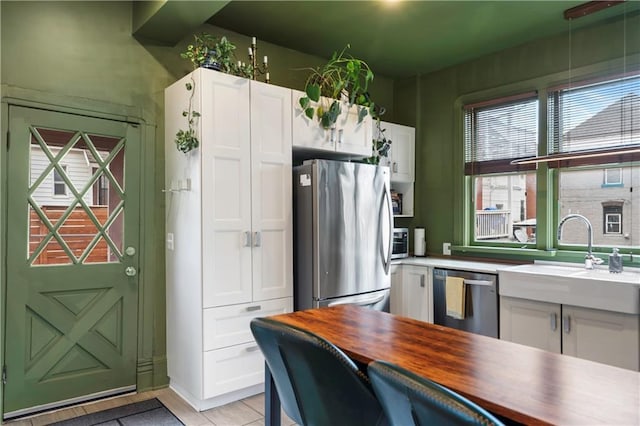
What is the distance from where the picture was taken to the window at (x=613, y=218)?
87cm

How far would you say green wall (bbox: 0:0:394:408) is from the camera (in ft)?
8.46

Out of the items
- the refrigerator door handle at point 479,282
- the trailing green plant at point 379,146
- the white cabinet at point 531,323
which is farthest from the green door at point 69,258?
the white cabinet at point 531,323

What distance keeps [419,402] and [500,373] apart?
Result: 47cm

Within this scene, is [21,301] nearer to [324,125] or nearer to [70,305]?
[70,305]

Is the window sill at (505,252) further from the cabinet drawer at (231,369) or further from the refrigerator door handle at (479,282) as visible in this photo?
the cabinet drawer at (231,369)

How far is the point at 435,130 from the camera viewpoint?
4.48 meters

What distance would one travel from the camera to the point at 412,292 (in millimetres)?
4008

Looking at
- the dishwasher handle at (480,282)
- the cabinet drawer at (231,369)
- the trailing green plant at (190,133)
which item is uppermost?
the trailing green plant at (190,133)

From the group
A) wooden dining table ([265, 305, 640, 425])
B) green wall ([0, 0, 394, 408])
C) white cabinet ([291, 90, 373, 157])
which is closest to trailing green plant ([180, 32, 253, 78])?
green wall ([0, 0, 394, 408])

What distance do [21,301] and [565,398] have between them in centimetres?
295

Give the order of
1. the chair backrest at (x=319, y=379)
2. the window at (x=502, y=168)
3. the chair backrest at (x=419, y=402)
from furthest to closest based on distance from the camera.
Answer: the window at (x=502, y=168), the chair backrest at (x=319, y=379), the chair backrest at (x=419, y=402)

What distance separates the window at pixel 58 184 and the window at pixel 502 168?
358cm

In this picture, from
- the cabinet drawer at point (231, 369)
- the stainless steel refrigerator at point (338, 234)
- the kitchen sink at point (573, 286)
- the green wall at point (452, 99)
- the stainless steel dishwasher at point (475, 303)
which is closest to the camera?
the kitchen sink at point (573, 286)

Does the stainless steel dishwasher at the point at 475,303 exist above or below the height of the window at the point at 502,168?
below
